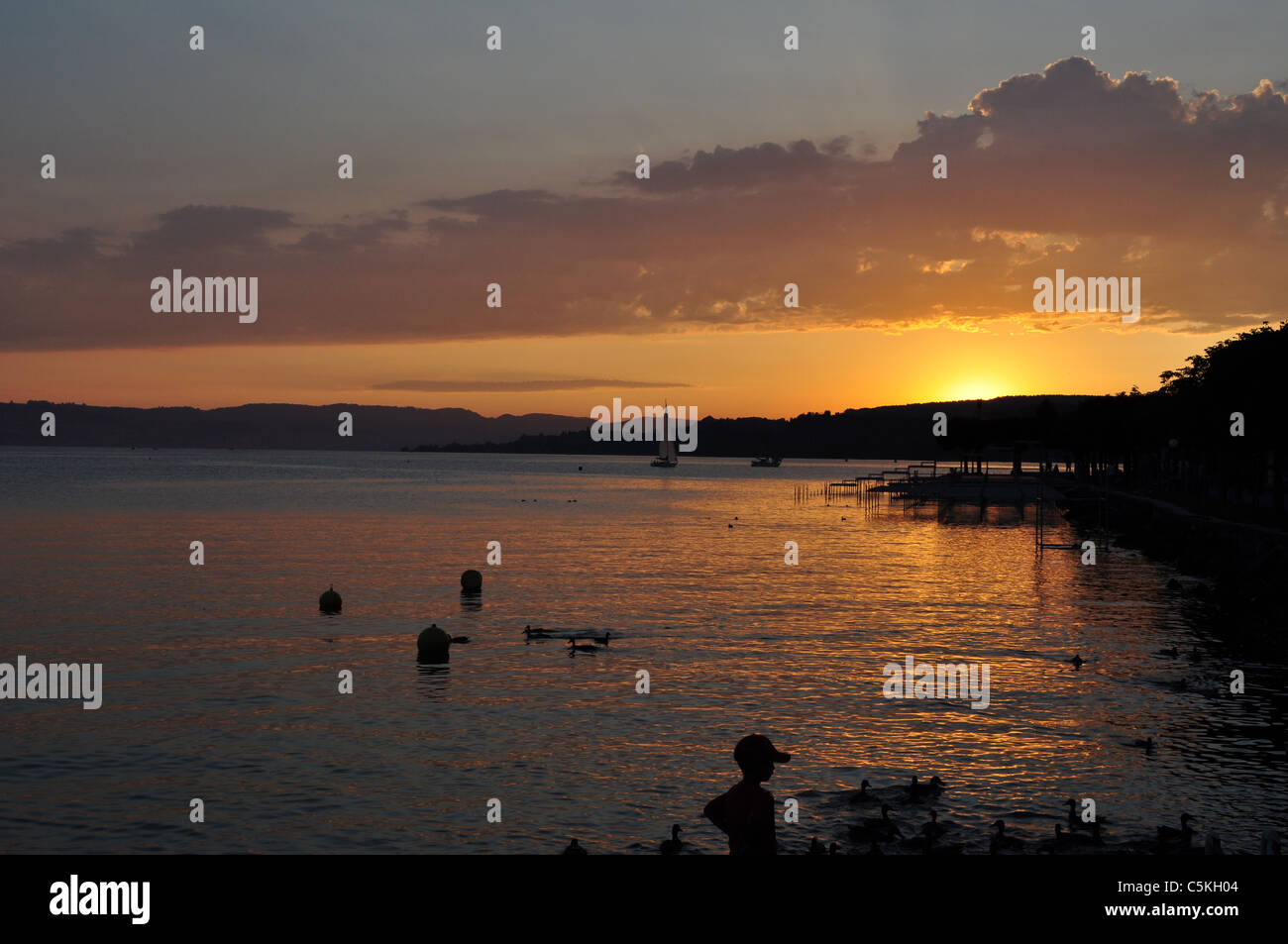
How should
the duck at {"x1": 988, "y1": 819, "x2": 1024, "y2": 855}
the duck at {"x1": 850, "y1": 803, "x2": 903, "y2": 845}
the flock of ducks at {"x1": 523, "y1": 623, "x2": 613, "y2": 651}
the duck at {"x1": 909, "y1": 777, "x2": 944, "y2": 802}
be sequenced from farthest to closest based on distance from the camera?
the flock of ducks at {"x1": 523, "y1": 623, "x2": 613, "y2": 651} → the duck at {"x1": 909, "y1": 777, "x2": 944, "y2": 802} → the duck at {"x1": 850, "y1": 803, "x2": 903, "y2": 845} → the duck at {"x1": 988, "y1": 819, "x2": 1024, "y2": 855}

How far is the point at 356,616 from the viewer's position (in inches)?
1994

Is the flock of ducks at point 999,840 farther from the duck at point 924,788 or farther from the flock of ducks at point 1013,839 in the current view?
the duck at point 924,788

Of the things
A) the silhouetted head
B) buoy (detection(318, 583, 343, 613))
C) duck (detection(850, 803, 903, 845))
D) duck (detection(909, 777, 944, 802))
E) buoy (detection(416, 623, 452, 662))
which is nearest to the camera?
the silhouetted head

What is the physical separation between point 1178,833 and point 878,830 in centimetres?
528

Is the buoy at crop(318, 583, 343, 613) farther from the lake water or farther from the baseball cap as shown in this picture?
the baseball cap

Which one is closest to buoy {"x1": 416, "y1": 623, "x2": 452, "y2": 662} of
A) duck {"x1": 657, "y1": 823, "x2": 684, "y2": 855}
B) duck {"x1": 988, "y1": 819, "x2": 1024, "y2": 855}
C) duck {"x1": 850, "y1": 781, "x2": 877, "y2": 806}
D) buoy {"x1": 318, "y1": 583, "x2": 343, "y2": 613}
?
buoy {"x1": 318, "y1": 583, "x2": 343, "y2": 613}

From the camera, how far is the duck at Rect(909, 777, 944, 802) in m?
22.9

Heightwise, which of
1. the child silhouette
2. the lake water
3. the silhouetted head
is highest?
the silhouetted head

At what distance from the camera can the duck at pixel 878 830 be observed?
20125 mm

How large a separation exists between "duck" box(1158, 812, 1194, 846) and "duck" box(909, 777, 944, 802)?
4.57 meters
